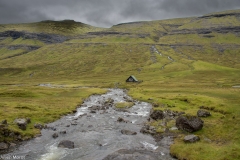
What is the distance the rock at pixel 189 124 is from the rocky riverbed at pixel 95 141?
191 inches

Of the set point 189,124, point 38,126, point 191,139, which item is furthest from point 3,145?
point 189,124

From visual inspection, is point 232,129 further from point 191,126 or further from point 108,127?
point 108,127

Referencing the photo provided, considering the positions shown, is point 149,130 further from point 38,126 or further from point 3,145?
point 3,145

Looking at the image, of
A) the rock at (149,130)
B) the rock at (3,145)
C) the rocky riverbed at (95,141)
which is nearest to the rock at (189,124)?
the rocky riverbed at (95,141)

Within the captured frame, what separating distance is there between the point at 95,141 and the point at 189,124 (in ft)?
61.9

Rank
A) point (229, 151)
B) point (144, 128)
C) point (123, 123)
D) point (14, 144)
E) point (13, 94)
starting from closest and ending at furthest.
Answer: point (229, 151)
point (14, 144)
point (144, 128)
point (123, 123)
point (13, 94)

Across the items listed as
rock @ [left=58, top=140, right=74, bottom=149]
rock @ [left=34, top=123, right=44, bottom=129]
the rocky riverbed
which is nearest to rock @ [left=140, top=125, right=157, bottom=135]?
the rocky riverbed

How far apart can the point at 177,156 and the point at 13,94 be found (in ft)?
254

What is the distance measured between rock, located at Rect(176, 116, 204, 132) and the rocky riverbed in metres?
4.85

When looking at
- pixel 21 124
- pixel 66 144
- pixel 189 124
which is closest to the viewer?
pixel 66 144

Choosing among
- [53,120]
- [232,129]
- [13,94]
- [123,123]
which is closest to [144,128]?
[123,123]

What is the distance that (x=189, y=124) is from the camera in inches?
1703

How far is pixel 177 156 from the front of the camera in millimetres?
32938

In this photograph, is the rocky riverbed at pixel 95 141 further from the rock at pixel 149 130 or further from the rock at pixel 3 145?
the rock at pixel 3 145
